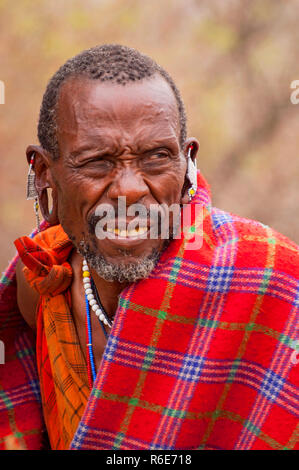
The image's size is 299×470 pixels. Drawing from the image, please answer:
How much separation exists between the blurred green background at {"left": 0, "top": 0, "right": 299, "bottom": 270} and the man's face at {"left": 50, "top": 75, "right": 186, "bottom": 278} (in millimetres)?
3902

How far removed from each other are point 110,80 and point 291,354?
3.30ft

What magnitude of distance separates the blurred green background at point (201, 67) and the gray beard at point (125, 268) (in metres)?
3.92

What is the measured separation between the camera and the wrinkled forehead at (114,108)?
201cm

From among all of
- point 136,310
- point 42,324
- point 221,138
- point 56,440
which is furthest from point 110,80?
point 221,138

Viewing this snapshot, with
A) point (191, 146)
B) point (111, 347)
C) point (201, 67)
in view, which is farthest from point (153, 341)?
point (201, 67)

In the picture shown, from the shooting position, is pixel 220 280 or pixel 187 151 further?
pixel 187 151

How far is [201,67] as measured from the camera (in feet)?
20.0

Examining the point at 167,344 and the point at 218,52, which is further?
the point at 218,52

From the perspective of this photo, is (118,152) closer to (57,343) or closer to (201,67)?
(57,343)

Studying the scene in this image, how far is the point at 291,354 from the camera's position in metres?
1.99

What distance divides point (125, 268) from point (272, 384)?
22.7 inches

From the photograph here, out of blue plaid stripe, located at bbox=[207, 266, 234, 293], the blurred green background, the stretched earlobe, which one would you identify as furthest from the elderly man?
the blurred green background

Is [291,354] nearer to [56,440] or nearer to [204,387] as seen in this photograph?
[204,387]

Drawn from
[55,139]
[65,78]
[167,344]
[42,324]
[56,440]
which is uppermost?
[65,78]
